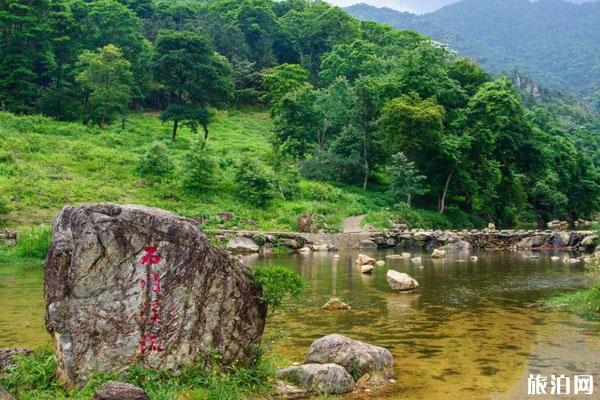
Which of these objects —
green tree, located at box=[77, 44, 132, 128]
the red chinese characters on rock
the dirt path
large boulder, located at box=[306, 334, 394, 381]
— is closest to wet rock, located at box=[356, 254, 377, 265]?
the dirt path

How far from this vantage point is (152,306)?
9398mm

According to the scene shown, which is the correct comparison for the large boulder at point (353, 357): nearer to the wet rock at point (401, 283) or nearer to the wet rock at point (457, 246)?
the wet rock at point (401, 283)

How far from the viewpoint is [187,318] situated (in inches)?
377

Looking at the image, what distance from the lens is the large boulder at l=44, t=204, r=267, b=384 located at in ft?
30.4

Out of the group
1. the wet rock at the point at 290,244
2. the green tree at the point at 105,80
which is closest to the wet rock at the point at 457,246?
the wet rock at the point at 290,244

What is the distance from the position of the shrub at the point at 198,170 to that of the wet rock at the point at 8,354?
1266 inches

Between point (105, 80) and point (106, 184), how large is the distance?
758 inches

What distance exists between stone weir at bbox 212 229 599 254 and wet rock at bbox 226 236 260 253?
95cm

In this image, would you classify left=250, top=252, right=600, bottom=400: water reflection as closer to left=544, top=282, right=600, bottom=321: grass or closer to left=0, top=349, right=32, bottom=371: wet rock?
left=544, top=282, right=600, bottom=321: grass

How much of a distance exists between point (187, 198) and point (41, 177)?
32.0 feet

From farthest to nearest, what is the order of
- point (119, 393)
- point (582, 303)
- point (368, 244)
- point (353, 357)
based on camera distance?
point (368, 244) < point (582, 303) < point (353, 357) < point (119, 393)

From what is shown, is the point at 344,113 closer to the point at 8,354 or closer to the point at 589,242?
the point at 589,242

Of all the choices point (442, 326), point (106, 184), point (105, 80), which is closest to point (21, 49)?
point (105, 80)

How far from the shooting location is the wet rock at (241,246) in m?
34.3
